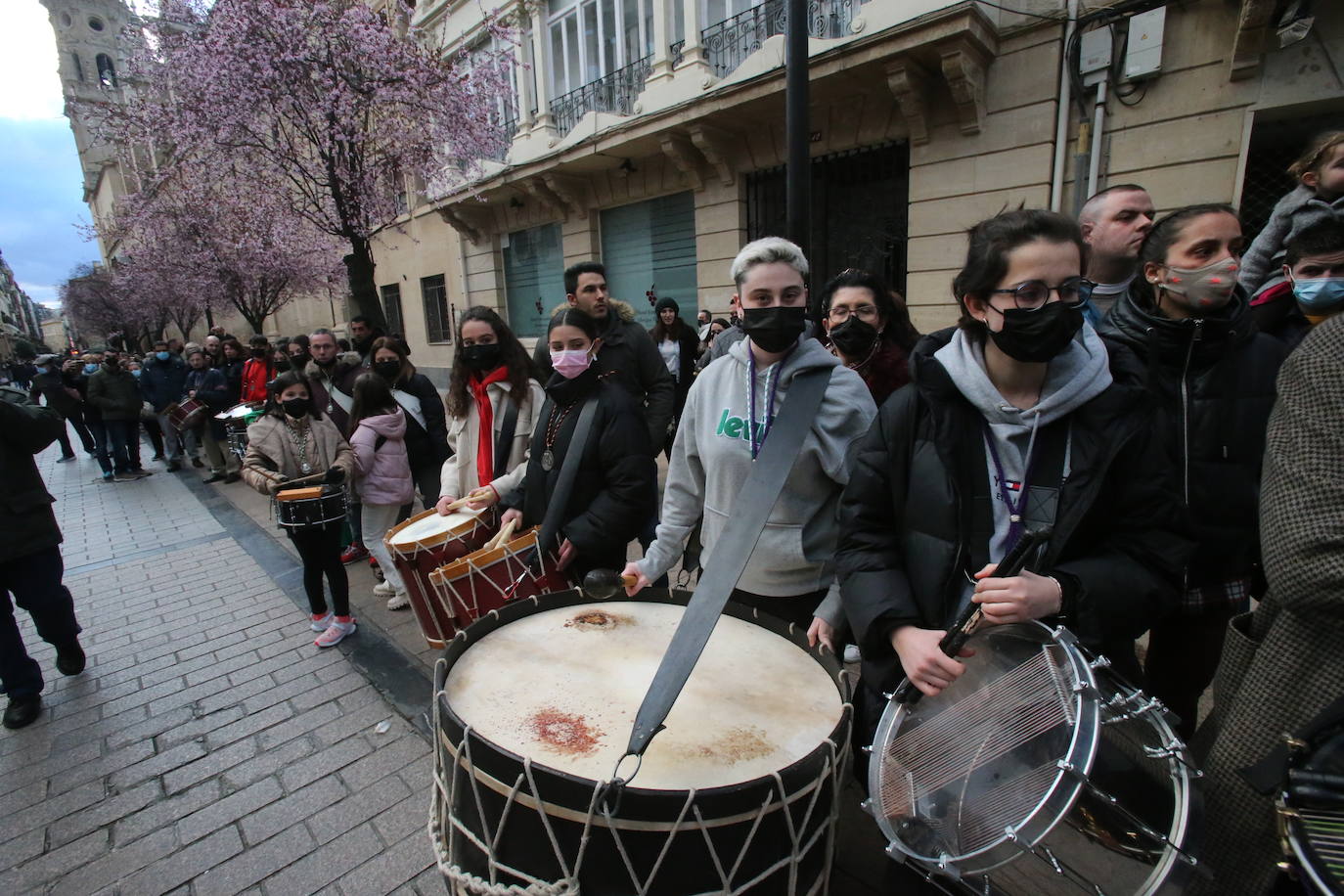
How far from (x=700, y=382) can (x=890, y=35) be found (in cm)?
641

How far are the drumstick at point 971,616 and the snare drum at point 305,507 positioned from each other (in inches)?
127

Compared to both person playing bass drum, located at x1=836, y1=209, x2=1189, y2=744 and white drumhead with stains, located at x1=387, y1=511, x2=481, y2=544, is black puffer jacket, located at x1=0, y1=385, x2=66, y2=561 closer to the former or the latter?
white drumhead with stains, located at x1=387, y1=511, x2=481, y2=544

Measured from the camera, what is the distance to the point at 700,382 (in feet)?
7.32

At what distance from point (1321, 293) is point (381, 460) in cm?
447

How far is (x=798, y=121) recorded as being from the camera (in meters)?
3.63

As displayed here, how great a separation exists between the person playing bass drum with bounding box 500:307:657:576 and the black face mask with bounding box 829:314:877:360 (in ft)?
3.00

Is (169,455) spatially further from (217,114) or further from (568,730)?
(568,730)

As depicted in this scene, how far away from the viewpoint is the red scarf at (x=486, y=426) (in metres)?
3.38

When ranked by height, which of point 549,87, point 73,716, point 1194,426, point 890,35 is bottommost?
point 73,716

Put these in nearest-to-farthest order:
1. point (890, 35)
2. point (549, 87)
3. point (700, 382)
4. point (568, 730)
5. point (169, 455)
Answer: point (568, 730) < point (700, 382) < point (890, 35) < point (169, 455) < point (549, 87)

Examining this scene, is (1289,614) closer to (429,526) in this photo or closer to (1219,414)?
(1219,414)

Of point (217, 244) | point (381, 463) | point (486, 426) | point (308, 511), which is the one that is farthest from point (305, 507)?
point (217, 244)

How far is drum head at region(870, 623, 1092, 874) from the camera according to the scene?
3.51ft

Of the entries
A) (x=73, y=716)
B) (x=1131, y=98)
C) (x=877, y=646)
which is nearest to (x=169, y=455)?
(x=73, y=716)
